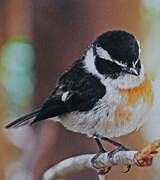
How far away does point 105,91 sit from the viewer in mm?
819

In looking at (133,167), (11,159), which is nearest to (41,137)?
(11,159)

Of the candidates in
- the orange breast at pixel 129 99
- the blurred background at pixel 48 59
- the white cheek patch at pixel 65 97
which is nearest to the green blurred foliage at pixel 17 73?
the blurred background at pixel 48 59

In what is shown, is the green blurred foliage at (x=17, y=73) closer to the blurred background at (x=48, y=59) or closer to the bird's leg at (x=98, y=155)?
the blurred background at (x=48, y=59)

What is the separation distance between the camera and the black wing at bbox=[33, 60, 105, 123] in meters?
0.84

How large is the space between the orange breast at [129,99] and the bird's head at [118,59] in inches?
0.4

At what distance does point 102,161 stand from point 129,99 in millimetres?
162

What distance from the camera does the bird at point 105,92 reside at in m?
0.79

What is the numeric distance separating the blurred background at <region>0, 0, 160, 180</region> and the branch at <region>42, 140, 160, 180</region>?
19 mm

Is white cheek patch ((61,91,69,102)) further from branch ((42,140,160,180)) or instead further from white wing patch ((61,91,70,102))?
branch ((42,140,160,180))

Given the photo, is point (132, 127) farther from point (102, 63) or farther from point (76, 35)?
point (76, 35)

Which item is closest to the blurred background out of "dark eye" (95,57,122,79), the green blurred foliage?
the green blurred foliage

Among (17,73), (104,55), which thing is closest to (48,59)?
(17,73)

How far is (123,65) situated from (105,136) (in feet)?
0.61

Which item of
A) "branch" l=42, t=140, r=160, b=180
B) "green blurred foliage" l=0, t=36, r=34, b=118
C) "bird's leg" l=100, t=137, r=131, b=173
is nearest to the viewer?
"branch" l=42, t=140, r=160, b=180
